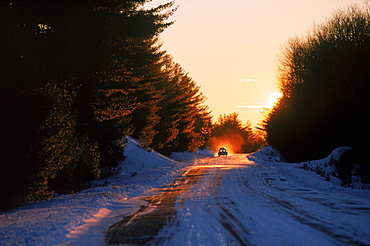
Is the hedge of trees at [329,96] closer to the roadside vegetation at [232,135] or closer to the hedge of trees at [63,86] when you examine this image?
the hedge of trees at [63,86]

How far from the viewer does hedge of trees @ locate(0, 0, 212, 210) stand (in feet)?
52.1

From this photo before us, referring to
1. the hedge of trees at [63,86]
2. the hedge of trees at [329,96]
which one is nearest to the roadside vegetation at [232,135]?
the hedge of trees at [329,96]

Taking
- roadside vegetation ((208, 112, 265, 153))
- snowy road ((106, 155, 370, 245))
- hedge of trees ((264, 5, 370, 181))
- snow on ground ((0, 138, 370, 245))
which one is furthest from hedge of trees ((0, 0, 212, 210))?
roadside vegetation ((208, 112, 265, 153))

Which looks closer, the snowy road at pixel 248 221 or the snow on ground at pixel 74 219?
the snowy road at pixel 248 221

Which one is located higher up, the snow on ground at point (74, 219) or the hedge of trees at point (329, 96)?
the hedge of trees at point (329, 96)

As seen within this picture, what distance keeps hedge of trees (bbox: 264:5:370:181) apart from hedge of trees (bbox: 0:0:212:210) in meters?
13.8

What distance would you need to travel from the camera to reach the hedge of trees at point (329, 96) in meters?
30.3

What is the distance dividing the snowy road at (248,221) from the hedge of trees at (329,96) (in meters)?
13.0

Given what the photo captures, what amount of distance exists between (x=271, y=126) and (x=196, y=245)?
172ft

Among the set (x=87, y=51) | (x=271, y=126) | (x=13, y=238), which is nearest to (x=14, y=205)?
(x=13, y=238)

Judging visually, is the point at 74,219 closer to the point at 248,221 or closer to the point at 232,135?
the point at 248,221

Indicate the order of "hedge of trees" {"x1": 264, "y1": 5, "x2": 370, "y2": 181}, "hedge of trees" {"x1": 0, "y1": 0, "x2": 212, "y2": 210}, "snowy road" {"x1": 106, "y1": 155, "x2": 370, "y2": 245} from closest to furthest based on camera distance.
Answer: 1. "snowy road" {"x1": 106, "y1": 155, "x2": 370, "y2": 245}
2. "hedge of trees" {"x1": 0, "y1": 0, "x2": 212, "y2": 210}
3. "hedge of trees" {"x1": 264, "y1": 5, "x2": 370, "y2": 181}

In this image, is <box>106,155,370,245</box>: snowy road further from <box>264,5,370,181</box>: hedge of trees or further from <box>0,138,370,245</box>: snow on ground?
<box>264,5,370,181</box>: hedge of trees

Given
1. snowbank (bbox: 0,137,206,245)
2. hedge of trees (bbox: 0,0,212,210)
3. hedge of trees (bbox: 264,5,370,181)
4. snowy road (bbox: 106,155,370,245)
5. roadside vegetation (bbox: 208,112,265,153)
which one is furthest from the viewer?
roadside vegetation (bbox: 208,112,265,153)
